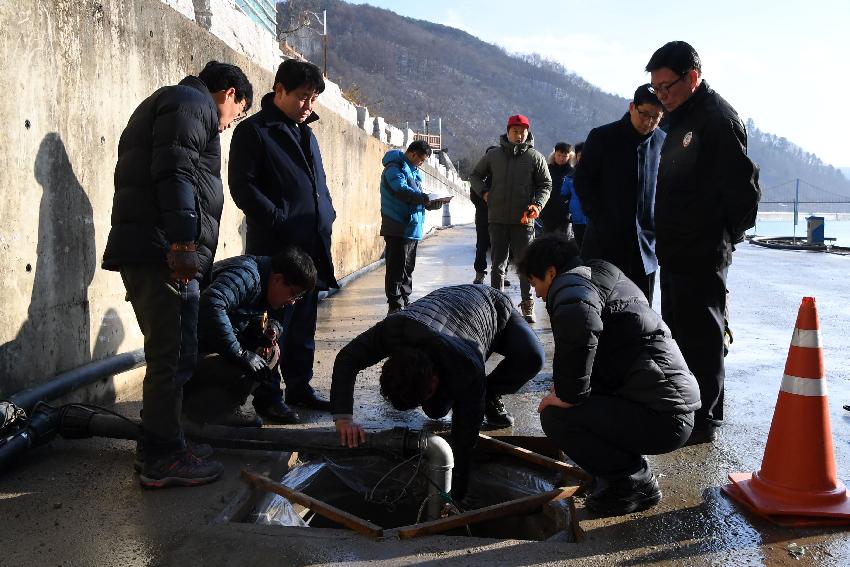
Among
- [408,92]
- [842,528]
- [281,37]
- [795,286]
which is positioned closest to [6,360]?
[842,528]

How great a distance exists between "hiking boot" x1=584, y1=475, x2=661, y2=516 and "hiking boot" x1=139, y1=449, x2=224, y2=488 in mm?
1676

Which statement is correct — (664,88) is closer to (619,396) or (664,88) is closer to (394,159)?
(619,396)

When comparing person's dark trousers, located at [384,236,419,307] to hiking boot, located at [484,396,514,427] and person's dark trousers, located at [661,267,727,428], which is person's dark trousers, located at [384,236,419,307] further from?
person's dark trousers, located at [661,267,727,428]

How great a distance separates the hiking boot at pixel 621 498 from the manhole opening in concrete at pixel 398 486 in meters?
0.44

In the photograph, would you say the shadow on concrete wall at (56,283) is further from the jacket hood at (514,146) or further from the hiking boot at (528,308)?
the jacket hood at (514,146)

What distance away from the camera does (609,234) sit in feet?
16.0

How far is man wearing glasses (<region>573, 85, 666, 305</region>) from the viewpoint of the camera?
4.81 meters

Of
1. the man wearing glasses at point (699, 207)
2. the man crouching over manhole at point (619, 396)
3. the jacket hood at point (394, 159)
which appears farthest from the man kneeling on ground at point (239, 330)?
the jacket hood at point (394, 159)

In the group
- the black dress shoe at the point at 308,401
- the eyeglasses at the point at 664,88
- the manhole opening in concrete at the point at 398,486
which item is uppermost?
the eyeglasses at the point at 664,88

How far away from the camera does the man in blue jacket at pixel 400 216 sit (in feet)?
23.8

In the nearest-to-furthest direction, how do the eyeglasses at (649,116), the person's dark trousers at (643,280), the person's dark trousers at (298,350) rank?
the person's dark trousers at (298,350) → the eyeglasses at (649,116) → the person's dark trousers at (643,280)

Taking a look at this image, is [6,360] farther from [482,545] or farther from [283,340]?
[482,545]

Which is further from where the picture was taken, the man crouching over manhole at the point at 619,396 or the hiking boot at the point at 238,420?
the hiking boot at the point at 238,420

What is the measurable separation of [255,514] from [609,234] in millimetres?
2783
